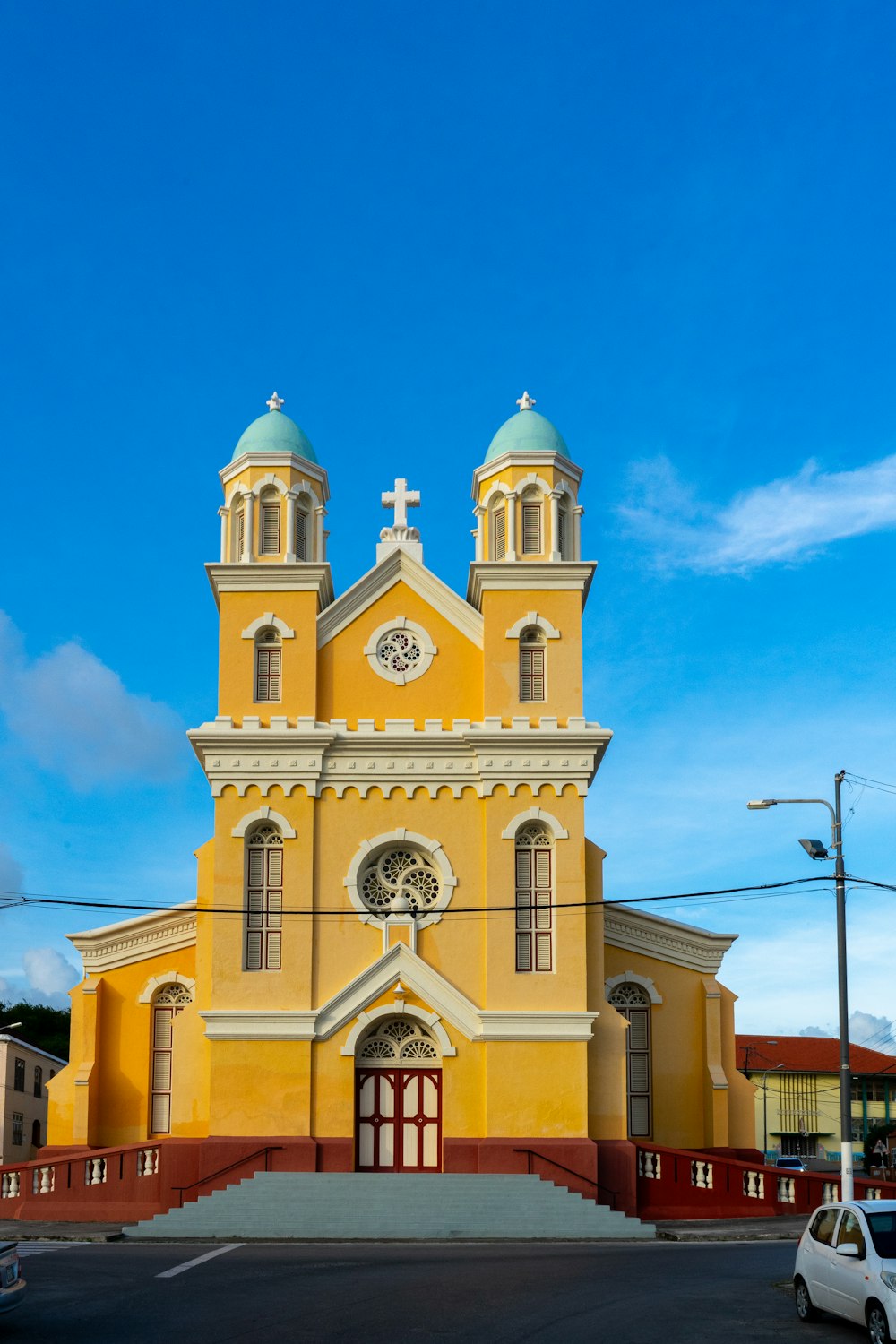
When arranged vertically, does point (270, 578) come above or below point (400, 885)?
above

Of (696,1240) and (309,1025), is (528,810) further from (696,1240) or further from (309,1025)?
(696,1240)

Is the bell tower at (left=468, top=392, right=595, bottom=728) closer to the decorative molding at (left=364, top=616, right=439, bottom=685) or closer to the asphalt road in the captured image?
the decorative molding at (left=364, top=616, right=439, bottom=685)

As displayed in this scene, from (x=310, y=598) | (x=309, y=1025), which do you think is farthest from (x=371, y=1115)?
(x=310, y=598)

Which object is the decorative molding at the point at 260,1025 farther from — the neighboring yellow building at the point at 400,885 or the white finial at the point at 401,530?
the white finial at the point at 401,530

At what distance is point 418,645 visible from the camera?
36.6 m

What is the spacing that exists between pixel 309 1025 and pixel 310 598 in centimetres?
953

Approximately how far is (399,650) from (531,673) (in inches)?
122

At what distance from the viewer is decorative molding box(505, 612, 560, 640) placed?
36000 millimetres

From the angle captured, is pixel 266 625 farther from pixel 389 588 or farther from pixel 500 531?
pixel 500 531

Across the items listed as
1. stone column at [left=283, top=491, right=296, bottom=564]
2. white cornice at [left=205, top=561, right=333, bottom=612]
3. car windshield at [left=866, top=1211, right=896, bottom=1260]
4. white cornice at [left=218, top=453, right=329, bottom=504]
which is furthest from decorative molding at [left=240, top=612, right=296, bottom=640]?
car windshield at [left=866, top=1211, right=896, bottom=1260]

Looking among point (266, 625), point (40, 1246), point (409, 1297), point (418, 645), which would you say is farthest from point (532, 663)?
point (409, 1297)

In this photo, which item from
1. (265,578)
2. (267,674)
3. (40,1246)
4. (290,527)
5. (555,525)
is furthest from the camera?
(290,527)

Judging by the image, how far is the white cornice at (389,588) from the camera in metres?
36.6

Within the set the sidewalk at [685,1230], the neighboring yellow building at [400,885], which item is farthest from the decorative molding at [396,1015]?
the sidewalk at [685,1230]
